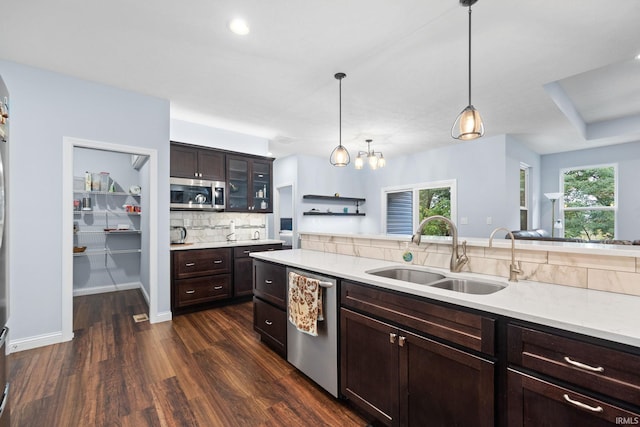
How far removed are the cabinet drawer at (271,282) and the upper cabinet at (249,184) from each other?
6.13 ft

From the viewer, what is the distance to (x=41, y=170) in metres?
2.80

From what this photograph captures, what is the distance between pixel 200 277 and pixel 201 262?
0.20 meters

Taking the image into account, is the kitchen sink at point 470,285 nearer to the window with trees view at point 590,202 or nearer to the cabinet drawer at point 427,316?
the cabinet drawer at point 427,316

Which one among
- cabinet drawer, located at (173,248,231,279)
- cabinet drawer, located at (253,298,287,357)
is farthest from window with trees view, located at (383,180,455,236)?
cabinet drawer, located at (253,298,287,357)

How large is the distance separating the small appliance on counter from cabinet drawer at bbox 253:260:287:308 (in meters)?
1.89

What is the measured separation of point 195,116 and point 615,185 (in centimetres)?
759

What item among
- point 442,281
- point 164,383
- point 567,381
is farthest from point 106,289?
point 567,381

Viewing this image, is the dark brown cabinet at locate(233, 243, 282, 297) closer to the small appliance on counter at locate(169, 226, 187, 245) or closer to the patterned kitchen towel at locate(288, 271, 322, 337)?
the small appliance on counter at locate(169, 226, 187, 245)

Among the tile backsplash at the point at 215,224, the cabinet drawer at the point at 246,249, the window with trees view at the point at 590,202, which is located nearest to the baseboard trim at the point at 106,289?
the tile backsplash at the point at 215,224

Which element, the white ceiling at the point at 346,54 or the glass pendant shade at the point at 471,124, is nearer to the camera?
the glass pendant shade at the point at 471,124

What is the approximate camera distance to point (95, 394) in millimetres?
2014

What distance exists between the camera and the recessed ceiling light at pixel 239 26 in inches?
82.0

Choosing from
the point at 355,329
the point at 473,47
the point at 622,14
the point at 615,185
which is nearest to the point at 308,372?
the point at 355,329

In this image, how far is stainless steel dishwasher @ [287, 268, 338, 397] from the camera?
193 centimetres
